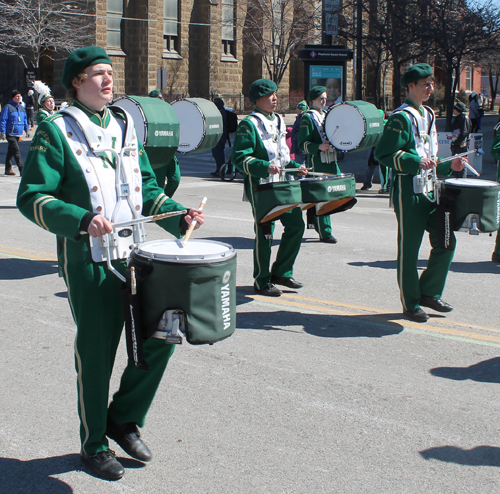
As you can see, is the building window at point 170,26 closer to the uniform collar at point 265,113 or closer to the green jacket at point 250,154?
the uniform collar at point 265,113

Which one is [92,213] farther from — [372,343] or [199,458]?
[372,343]

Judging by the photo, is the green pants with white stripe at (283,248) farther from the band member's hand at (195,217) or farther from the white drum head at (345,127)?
the band member's hand at (195,217)

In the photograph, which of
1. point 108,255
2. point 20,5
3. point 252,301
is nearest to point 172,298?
point 108,255

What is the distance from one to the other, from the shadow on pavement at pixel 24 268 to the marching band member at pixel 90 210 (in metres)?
4.50

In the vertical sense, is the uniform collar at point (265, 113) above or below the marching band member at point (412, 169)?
above

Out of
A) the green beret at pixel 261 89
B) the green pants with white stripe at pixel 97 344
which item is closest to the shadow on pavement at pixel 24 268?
the green beret at pixel 261 89

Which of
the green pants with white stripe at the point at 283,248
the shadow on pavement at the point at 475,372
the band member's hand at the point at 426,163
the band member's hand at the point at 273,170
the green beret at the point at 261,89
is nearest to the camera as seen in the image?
the shadow on pavement at the point at 475,372

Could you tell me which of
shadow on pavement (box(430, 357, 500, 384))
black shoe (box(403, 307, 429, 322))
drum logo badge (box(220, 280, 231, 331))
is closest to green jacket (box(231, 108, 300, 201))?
black shoe (box(403, 307, 429, 322))

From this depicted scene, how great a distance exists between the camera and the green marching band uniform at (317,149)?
995 cm

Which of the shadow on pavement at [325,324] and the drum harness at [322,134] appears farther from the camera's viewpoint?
the drum harness at [322,134]

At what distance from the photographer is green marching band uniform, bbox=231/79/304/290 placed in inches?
272

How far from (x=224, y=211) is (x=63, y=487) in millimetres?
9322

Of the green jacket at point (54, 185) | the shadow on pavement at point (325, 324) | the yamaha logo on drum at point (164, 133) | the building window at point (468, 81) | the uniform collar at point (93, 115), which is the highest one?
the building window at point (468, 81)

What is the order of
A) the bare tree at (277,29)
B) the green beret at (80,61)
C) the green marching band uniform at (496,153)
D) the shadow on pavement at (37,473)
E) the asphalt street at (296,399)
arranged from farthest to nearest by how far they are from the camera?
the bare tree at (277,29)
the green marching band uniform at (496,153)
the asphalt street at (296,399)
the shadow on pavement at (37,473)
the green beret at (80,61)
